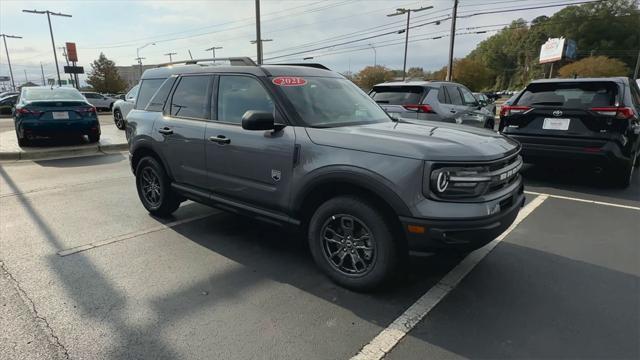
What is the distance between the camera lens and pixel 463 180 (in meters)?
2.72

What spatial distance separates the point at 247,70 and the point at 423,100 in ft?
16.7

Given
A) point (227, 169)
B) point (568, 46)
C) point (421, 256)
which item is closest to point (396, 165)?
point (421, 256)

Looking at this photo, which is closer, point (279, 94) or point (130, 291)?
point (130, 291)

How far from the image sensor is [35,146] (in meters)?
9.52

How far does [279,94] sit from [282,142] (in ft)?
1.56

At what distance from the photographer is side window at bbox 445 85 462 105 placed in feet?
29.5

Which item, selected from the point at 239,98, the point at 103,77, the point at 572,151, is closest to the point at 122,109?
the point at 239,98

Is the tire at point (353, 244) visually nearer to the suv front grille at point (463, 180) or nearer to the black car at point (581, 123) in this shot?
the suv front grille at point (463, 180)

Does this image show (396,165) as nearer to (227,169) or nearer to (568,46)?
(227,169)

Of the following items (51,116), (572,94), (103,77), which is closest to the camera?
(572,94)

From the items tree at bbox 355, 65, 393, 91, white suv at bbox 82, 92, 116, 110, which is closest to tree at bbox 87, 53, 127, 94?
white suv at bbox 82, 92, 116, 110

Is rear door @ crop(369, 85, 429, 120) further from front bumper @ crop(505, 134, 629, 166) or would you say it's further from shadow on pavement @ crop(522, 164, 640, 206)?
shadow on pavement @ crop(522, 164, 640, 206)

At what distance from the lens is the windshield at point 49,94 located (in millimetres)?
9461

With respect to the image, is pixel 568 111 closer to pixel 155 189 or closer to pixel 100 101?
pixel 155 189
